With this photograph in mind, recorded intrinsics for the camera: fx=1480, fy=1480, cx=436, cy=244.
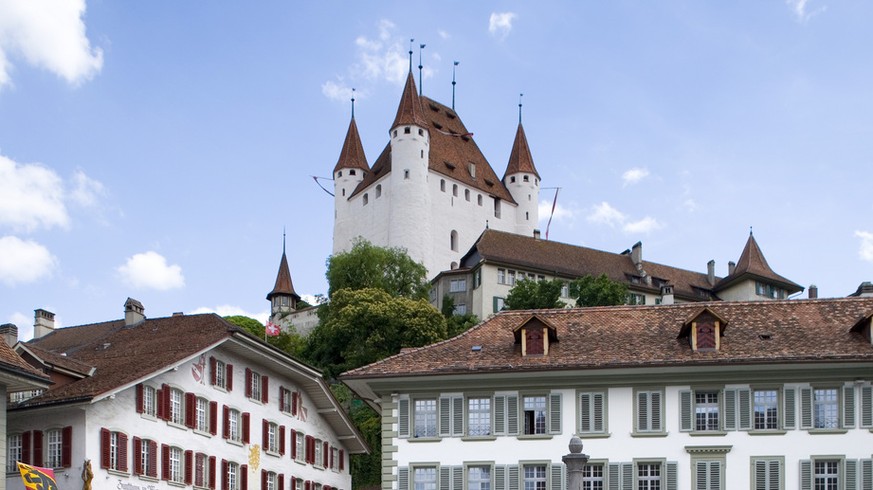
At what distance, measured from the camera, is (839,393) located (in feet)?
146

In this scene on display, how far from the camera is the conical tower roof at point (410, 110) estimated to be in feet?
460

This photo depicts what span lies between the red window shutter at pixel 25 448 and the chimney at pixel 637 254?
89.7 meters

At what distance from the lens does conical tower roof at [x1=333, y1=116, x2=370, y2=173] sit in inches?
5861

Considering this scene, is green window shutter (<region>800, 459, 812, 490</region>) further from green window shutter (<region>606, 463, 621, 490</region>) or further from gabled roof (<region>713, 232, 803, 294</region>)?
gabled roof (<region>713, 232, 803, 294</region>)

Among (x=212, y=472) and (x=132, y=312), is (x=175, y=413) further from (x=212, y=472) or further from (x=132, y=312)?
(x=132, y=312)

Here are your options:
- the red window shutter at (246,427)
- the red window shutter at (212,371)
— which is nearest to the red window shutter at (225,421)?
the red window shutter at (246,427)

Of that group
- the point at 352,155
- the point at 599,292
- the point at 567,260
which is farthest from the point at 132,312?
the point at 352,155

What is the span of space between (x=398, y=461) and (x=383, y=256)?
73981mm

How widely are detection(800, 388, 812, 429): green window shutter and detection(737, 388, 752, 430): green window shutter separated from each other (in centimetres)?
152

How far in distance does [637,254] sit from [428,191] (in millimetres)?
20156

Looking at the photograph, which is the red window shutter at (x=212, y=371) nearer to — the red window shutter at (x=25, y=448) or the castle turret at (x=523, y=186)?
the red window shutter at (x=25, y=448)

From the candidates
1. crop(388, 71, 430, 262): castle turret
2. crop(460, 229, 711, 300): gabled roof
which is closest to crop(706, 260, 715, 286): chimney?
crop(460, 229, 711, 300): gabled roof

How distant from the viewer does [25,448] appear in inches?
1927

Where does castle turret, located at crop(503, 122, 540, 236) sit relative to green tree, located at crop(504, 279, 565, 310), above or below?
above
